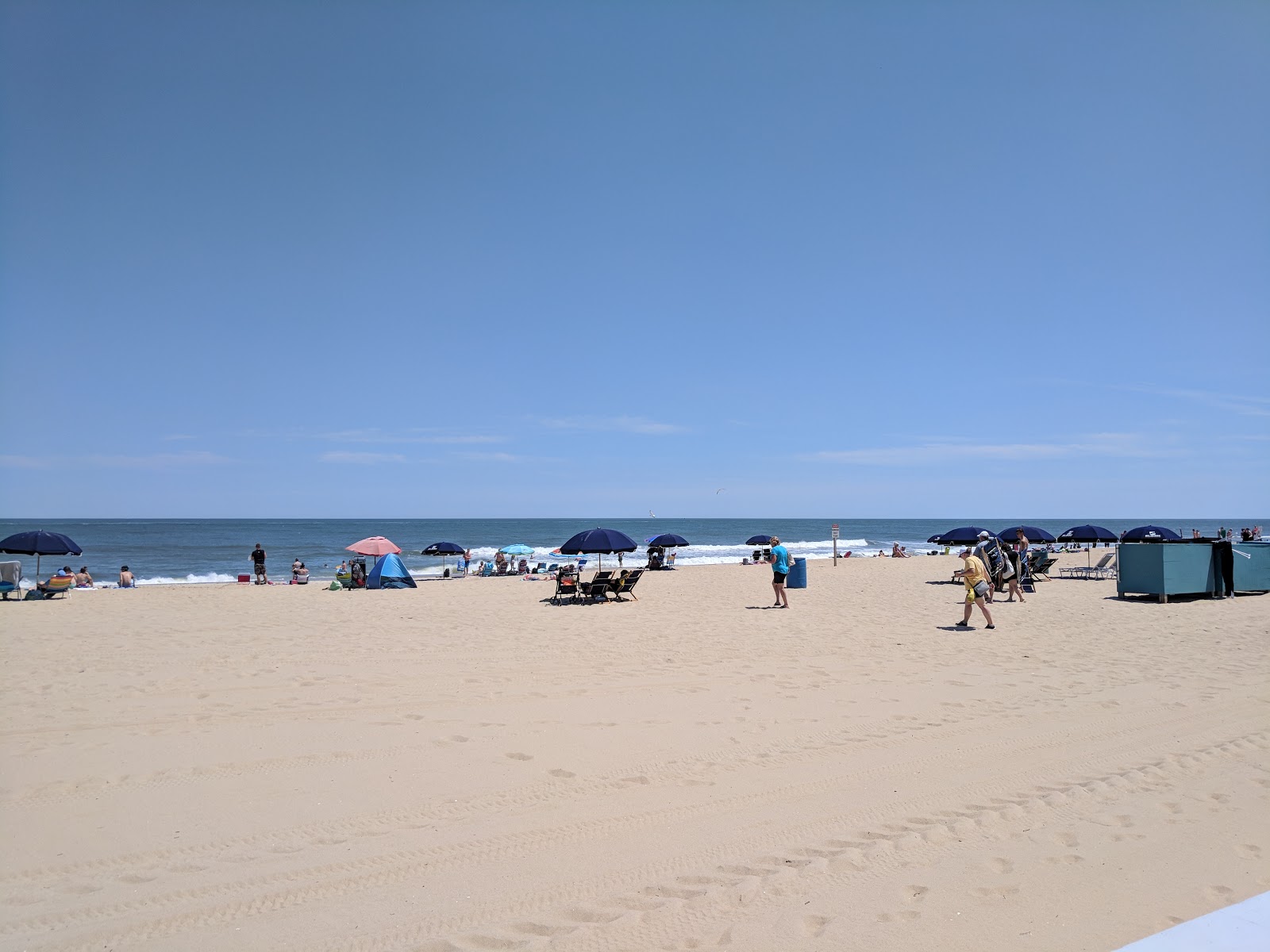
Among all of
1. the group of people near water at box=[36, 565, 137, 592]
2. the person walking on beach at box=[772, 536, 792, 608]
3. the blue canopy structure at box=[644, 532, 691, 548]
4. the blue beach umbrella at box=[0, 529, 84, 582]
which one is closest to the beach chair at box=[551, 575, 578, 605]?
the person walking on beach at box=[772, 536, 792, 608]

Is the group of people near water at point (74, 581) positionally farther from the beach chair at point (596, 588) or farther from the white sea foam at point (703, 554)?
the white sea foam at point (703, 554)

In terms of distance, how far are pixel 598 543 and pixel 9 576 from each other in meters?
13.2

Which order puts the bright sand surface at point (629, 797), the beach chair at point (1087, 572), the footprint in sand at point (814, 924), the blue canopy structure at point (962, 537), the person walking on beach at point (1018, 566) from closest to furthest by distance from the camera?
the footprint in sand at point (814, 924) → the bright sand surface at point (629, 797) → the person walking on beach at point (1018, 566) → the blue canopy structure at point (962, 537) → the beach chair at point (1087, 572)

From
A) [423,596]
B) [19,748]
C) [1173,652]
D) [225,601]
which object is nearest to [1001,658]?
[1173,652]

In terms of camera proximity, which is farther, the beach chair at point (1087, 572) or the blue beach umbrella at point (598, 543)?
the beach chair at point (1087, 572)

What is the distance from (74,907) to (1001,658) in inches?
345

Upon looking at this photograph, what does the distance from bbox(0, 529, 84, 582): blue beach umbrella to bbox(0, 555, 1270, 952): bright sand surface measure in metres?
11.5

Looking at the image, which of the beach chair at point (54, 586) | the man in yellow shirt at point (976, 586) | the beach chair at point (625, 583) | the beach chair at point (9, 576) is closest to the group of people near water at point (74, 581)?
the beach chair at point (54, 586)

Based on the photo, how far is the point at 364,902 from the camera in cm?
332

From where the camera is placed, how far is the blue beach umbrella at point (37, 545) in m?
18.6

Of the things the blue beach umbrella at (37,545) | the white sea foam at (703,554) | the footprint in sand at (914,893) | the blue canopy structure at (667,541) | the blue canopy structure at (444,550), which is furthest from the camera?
the white sea foam at (703,554)

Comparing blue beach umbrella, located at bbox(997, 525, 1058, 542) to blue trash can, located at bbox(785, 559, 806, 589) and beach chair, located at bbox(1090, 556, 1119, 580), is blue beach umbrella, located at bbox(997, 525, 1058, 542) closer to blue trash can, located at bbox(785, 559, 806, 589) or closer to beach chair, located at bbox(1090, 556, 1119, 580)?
beach chair, located at bbox(1090, 556, 1119, 580)

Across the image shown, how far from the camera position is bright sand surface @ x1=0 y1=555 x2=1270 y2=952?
319 centimetres

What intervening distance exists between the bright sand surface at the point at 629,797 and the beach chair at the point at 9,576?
1010 cm
